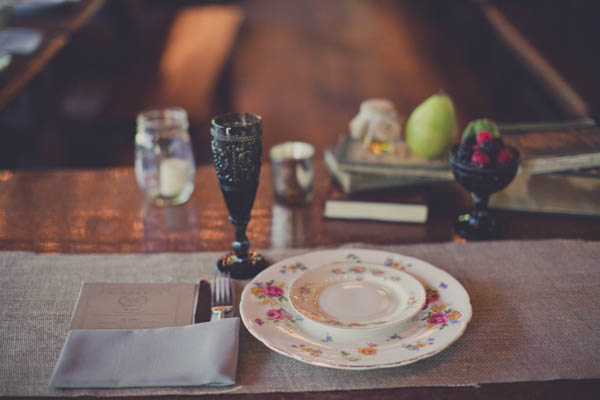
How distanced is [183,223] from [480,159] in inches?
17.8

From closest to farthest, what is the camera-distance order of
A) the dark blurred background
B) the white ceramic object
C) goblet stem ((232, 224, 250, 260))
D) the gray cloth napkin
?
the gray cloth napkin, goblet stem ((232, 224, 250, 260)), the white ceramic object, the dark blurred background

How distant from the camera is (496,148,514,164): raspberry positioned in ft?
2.85

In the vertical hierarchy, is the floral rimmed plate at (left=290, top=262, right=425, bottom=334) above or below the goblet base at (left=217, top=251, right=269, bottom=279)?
above

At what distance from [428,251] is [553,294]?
0.56 ft

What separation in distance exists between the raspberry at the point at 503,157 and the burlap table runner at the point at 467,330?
113 mm

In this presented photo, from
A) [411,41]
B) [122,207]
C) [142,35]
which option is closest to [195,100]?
[142,35]

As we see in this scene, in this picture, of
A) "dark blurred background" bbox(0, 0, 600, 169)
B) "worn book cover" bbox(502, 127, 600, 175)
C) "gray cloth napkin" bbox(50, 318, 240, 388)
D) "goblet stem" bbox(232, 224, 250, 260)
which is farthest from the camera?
"dark blurred background" bbox(0, 0, 600, 169)

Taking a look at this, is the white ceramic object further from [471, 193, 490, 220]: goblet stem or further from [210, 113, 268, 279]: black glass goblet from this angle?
[210, 113, 268, 279]: black glass goblet

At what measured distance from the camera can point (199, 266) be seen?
32.9 inches

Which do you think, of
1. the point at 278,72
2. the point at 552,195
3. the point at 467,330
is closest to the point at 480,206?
the point at 552,195

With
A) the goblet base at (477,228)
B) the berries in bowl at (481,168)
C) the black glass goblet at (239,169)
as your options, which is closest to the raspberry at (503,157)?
the berries in bowl at (481,168)

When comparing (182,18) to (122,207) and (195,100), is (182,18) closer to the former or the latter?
(195,100)

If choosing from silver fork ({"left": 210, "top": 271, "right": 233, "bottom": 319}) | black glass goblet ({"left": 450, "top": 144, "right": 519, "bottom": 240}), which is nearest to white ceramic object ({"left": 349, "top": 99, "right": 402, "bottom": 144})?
black glass goblet ({"left": 450, "top": 144, "right": 519, "bottom": 240})

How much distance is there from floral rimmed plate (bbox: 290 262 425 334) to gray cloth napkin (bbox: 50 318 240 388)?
94 millimetres
